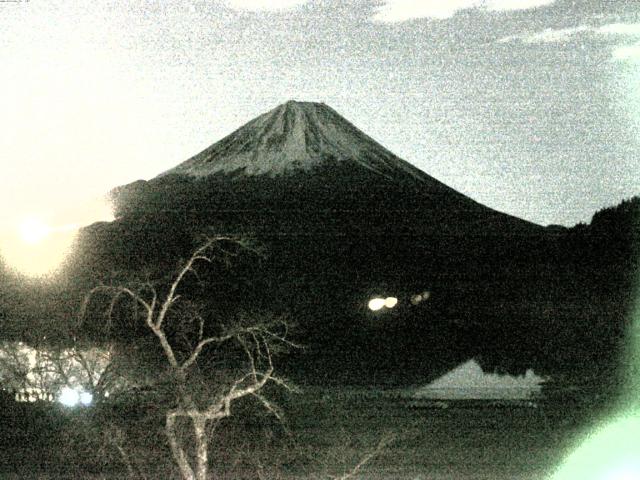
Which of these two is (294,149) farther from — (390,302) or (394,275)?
(390,302)

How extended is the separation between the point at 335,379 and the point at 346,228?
40.4 m

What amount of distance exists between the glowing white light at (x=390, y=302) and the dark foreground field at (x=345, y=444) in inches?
851

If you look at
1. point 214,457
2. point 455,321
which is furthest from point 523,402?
point 455,321

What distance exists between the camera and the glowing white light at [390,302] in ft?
143

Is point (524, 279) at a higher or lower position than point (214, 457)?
higher

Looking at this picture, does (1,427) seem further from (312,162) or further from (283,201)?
(312,162)

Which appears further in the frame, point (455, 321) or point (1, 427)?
point (455, 321)

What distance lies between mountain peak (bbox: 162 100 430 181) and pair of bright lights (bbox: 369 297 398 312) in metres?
39.4

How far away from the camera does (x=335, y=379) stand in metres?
29.3

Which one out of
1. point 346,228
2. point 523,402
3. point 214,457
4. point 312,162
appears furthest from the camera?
point 312,162

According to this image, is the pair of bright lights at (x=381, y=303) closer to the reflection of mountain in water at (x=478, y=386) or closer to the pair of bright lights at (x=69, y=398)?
the reflection of mountain in water at (x=478, y=386)

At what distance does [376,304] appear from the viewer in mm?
46000

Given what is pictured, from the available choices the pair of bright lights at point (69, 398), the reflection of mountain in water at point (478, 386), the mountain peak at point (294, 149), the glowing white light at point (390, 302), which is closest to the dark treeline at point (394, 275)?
the glowing white light at point (390, 302)

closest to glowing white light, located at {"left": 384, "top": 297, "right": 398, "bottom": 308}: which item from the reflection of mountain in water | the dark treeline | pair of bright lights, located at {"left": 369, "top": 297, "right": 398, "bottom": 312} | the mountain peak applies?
pair of bright lights, located at {"left": 369, "top": 297, "right": 398, "bottom": 312}
